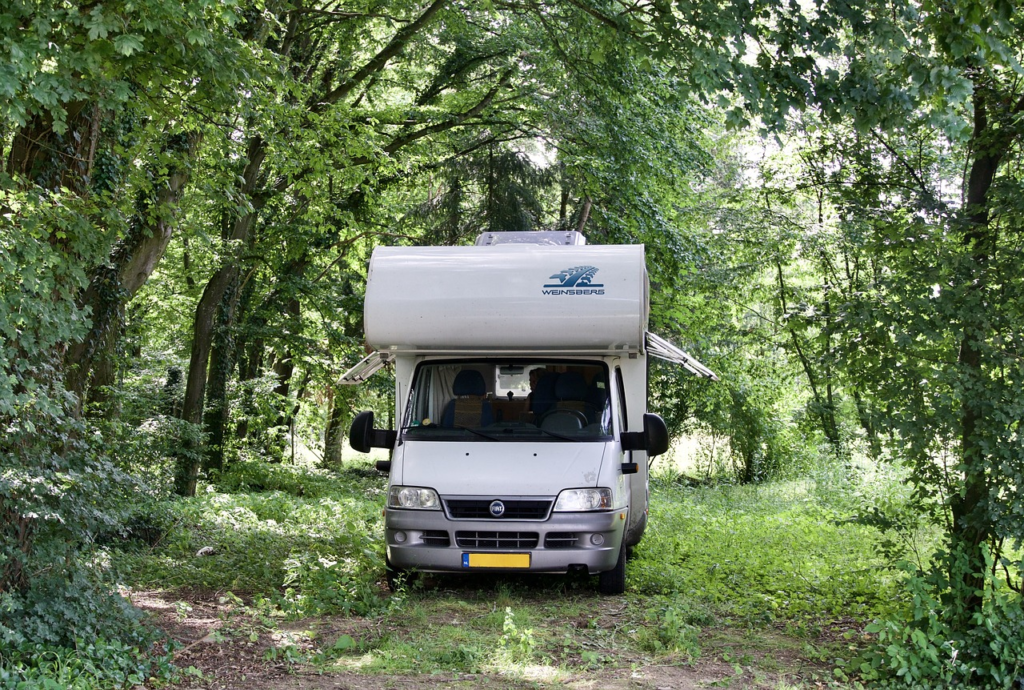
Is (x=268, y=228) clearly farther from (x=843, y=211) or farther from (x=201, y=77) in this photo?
(x=843, y=211)

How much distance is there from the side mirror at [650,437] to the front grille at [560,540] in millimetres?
1140

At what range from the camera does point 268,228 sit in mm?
19859

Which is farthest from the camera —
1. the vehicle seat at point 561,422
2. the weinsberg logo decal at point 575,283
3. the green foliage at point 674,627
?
the vehicle seat at point 561,422

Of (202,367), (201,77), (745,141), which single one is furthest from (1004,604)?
(745,141)

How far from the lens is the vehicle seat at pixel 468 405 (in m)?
9.29

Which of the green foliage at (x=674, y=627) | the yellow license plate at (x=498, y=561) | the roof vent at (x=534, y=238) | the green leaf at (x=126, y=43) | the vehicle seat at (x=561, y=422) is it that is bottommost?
the green foliage at (x=674, y=627)

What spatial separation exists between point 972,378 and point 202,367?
14112 mm

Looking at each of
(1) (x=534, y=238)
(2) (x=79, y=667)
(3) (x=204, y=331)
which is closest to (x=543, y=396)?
(1) (x=534, y=238)

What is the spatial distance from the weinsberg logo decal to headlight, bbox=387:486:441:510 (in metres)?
2.09

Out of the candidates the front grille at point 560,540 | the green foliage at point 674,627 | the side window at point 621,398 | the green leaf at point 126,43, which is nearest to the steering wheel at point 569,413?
the side window at point 621,398

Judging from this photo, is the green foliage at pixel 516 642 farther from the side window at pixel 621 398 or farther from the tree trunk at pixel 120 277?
the tree trunk at pixel 120 277

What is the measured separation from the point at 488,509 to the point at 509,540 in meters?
0.33

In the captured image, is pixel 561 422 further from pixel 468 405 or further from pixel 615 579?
pixel 615 579

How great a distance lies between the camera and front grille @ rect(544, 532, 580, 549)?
8555 millimetres
